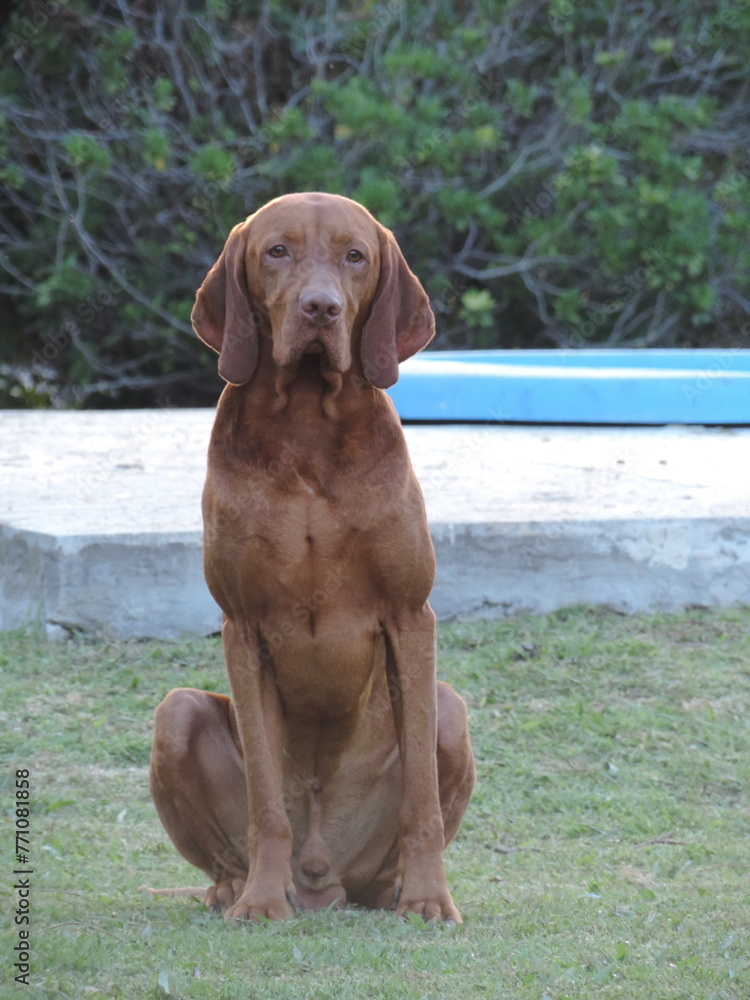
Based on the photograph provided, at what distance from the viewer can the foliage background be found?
10875 millimetres

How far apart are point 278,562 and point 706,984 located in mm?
1311

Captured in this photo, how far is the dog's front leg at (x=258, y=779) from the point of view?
3.38 metres

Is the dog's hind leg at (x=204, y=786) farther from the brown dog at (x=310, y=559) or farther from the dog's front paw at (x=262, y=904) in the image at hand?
the dog's front paw at (x=262, y=904)

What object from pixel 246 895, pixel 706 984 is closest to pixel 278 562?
pixel 246 895

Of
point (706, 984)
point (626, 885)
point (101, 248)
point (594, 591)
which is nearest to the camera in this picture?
point (706, 984)

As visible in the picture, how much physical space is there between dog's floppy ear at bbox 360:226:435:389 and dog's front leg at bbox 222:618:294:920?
0.71 meters

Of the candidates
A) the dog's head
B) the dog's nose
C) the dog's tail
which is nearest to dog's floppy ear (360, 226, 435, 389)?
the dog's head

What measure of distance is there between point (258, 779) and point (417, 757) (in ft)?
1.26

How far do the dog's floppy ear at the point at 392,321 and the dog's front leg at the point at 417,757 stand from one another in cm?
61

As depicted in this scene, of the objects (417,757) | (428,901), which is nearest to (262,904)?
(428,901)

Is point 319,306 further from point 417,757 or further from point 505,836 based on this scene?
point 505,836

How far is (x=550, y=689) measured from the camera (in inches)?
210

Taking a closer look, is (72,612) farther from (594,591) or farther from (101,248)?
(101,248)

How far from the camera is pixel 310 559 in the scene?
334cm
